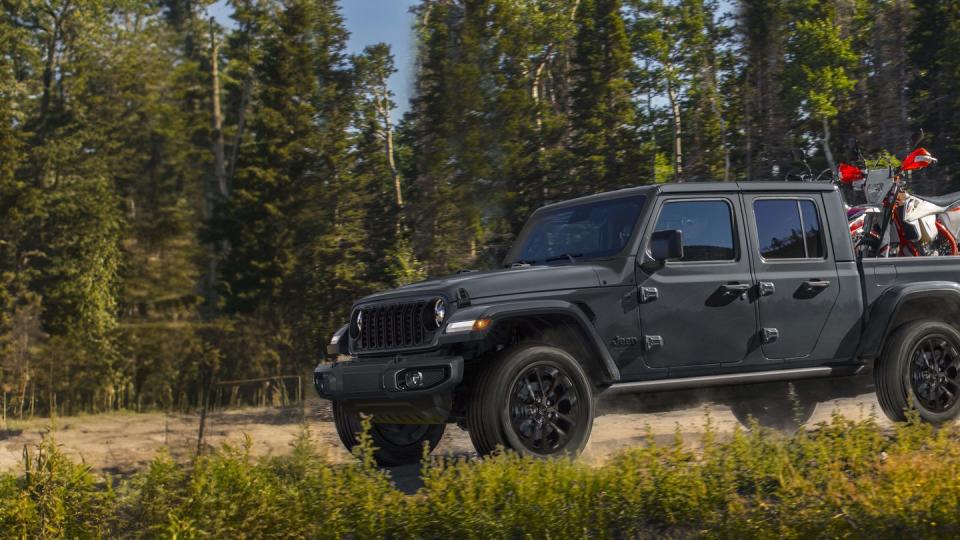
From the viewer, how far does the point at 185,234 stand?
5244 centimetres

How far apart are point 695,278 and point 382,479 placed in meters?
2.80

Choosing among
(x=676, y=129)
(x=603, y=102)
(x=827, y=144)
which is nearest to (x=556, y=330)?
(x=603, y=102)

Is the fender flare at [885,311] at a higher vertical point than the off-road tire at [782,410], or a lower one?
higher

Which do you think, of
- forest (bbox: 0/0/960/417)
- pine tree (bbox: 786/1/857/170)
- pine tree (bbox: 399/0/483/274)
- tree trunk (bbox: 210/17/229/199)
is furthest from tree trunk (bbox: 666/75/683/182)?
tree trunk (bbox: 210/17/229/199)

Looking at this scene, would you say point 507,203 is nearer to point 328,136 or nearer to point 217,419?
point 328,136

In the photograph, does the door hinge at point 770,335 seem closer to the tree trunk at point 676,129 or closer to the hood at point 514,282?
the hood at point 514,282

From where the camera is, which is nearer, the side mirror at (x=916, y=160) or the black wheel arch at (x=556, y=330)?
the black wheel arch at (x=556, y=330)

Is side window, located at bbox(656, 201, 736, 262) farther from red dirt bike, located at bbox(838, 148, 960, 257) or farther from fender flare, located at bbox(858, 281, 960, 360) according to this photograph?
red dirt bike, located at bbox(838, 148, 960, 257)

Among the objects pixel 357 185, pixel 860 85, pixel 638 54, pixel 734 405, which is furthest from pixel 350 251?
pixel 734 405

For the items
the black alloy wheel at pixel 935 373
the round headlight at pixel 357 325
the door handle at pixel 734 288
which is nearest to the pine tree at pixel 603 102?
the black alloy wheel at pixel 935 373

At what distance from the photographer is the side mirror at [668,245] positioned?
25.8ft

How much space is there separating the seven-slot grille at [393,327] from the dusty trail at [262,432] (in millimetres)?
809

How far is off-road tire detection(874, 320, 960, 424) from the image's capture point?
345 inches

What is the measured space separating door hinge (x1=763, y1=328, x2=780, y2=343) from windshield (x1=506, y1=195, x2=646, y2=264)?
48.8 inches
